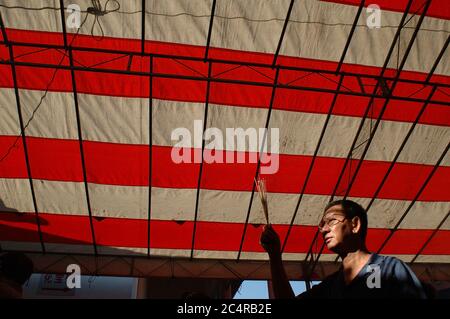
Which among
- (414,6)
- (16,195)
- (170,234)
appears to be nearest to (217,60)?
(414,6)

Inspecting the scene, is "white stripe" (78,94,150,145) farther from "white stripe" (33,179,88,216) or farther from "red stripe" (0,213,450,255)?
"red stripe" (0,213,450,255)

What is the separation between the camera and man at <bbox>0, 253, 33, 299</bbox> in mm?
1686

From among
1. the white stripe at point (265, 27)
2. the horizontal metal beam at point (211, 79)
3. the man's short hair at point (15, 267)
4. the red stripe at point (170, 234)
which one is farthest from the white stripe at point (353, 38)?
the man's short hair at point (15, 267)

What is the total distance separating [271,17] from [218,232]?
17.3ft

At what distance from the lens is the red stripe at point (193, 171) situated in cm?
→ 744

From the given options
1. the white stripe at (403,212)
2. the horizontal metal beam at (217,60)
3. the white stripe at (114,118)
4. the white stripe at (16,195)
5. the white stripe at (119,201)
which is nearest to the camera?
the horizontal metal beam at (217,60)

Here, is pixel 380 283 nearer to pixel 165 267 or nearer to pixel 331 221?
pixel 331 221

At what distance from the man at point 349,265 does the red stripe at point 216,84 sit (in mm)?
5337

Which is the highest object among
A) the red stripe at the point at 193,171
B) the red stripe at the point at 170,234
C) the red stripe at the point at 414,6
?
the red stripe at the point at 414,6

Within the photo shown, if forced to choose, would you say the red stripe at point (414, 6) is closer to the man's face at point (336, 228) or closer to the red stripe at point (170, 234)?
the red stripe at point (170, 234)

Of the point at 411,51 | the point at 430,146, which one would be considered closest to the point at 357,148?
the point at 430,146

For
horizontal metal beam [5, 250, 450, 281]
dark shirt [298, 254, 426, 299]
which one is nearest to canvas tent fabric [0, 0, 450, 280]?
horizontal metal beam [5, 250, 450, 281]

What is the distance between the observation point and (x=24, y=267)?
1914 mm

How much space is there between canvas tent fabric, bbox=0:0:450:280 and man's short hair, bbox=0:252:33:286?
4692 millimetres
